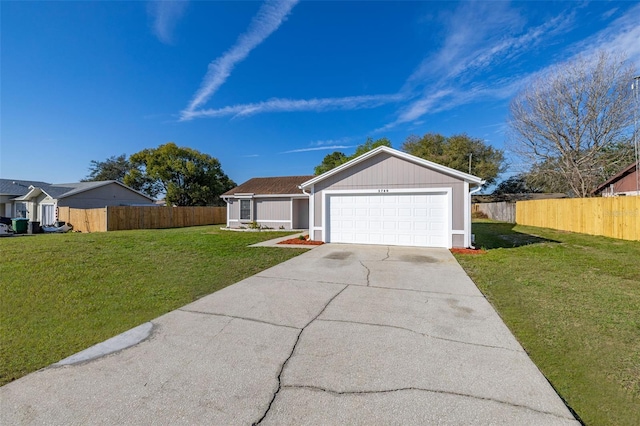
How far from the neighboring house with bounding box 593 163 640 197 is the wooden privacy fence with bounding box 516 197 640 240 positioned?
445cm

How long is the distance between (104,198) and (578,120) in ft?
129

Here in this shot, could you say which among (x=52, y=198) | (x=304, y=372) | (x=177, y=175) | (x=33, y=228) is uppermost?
(x=177, y=175)

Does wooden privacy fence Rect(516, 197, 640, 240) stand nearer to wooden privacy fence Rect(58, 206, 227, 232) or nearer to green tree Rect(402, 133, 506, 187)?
green tree Rect(402, 133, 506, 187)

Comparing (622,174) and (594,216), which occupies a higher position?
(622,174)

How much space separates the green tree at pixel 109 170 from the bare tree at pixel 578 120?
5023 cm

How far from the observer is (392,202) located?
11141 millimetres

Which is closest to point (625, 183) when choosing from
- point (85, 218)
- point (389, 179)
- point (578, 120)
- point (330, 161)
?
point (578, 120)

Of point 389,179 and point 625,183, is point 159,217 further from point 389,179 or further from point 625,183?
point 625,183

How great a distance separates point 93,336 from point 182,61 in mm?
13423

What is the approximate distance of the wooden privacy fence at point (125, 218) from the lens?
20.0 m

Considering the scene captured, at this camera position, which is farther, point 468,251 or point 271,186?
point 271,186

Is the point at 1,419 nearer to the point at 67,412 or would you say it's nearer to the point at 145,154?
the point at 67,412

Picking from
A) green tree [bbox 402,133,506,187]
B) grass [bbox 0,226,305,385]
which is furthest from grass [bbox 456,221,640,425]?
green tree [bbox 402,133,506,187]

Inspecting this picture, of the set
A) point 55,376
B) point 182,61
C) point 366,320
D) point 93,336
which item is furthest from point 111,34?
point 366,320
